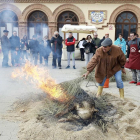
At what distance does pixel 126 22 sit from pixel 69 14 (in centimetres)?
514

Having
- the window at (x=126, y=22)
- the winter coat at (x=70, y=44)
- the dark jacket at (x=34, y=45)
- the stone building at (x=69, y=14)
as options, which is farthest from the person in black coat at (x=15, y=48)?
the window at (x=126, y=22)

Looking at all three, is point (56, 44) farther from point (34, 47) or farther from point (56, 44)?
point (34, 47)

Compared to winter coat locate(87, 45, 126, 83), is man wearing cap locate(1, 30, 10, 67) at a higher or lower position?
higher

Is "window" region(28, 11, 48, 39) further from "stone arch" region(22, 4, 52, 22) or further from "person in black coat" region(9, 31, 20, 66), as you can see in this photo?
"person in black coat" region(9, 31, 20, 66)

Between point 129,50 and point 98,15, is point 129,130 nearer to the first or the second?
point 129,50

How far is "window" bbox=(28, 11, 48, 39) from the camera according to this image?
676 inches

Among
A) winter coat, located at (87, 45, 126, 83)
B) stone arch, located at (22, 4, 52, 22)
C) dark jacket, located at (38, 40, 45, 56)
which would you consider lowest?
winter coat, located at (87, 45, 126, 83)

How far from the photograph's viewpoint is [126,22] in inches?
687

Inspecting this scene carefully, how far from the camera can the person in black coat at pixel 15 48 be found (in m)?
10.5

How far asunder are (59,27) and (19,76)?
34.1ft

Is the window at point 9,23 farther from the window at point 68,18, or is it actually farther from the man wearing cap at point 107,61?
the man wearing cap at point 107,61

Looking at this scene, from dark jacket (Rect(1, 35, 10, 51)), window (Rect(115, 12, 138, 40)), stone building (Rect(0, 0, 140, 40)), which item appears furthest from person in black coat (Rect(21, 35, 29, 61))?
window (Rect(115, 12, 138, 40))

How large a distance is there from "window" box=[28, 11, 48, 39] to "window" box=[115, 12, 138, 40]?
648 centimetres

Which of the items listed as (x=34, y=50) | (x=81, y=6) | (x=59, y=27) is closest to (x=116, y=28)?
(x=81, y=6)
